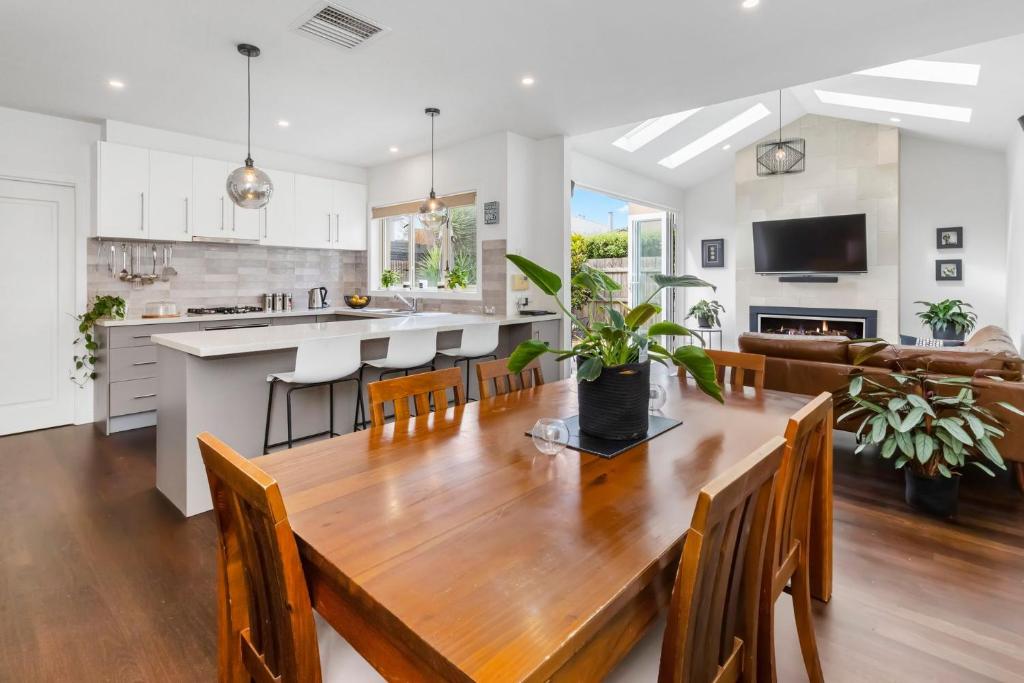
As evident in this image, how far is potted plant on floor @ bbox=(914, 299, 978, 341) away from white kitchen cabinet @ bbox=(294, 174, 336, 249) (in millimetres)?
6891

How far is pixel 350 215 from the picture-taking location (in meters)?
6.14

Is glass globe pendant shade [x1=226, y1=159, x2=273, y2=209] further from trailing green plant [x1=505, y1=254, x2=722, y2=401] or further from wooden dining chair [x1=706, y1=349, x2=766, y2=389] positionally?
wooden dining chair [x1=706, y1=349, x2=766, y2=389]

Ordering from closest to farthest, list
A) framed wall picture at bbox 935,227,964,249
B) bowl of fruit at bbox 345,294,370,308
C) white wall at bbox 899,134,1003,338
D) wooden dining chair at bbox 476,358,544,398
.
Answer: wooden dining chair at bbox 476,358,544,398 → bowl of fruit at bbox 345,294,370,308 → white wall at bbox 899,134,1003,338 → framed wall picture at bbox 935,227,964,249

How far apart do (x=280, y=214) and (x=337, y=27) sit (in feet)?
9.69

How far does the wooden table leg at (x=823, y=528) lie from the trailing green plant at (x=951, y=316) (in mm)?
5498

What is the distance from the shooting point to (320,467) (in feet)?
4.42

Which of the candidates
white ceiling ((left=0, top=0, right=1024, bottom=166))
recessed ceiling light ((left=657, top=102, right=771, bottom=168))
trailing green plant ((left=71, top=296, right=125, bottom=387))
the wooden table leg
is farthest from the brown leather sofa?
trailing green plant ((left=71, top=296, right=125, bottom=387))

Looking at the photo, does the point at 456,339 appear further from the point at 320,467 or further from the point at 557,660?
the point at 557,660

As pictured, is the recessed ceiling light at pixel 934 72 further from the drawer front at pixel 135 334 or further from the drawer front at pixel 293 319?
the drawer front at pixel 135 334

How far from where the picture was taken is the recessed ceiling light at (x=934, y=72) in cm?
436

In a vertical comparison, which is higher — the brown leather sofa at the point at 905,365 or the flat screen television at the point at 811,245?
the flat screen television at the point at 811,245

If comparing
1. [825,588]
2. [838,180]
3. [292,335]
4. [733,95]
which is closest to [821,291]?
[838,180]

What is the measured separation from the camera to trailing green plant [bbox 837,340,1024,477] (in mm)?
2455

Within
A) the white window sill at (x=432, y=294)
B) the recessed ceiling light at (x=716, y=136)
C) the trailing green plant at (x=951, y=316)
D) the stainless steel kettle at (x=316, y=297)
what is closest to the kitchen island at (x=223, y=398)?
the white window sill at (x=432, y=294)
